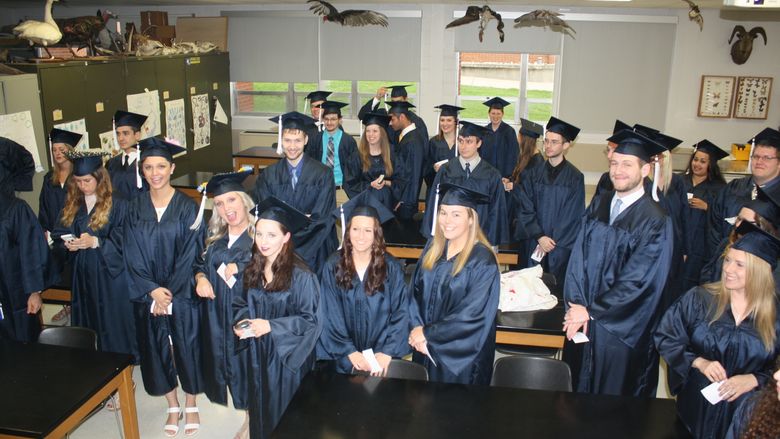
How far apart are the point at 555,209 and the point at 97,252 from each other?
12.5 ft

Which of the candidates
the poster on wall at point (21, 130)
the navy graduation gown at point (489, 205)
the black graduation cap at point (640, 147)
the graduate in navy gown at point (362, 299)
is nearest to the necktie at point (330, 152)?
the navy graduation gown at point (489, 205)

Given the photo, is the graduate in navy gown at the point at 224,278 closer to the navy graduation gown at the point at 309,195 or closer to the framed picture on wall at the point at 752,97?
the navy graduation gown at the point at 309,195

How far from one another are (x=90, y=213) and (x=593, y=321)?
355cm

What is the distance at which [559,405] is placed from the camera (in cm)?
272

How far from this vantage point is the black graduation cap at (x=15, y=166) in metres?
4.82

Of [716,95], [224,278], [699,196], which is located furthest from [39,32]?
[716,95]

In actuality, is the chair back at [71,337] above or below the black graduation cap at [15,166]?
below

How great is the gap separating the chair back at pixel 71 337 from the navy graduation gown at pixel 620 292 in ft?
9.72

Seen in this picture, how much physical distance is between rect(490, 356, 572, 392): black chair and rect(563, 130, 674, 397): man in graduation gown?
49 centimetres

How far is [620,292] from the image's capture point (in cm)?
356

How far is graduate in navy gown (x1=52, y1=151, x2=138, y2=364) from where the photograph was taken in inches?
167

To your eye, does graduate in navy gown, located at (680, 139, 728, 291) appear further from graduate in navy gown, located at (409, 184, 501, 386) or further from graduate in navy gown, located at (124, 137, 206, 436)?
graduate in navy gown, located at (124, 137, 206, 436)

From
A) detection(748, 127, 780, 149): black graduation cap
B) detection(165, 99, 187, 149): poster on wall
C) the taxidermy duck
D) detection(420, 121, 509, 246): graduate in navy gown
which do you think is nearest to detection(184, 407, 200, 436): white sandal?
detection(420, 121, 509, 246): graduate in navy gown

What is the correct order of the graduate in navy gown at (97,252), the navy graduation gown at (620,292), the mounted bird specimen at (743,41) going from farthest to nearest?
the mounted bird specimen at (743,41), the graduate in navy gown at (97,252), the navy graduation gown at (620,292)
